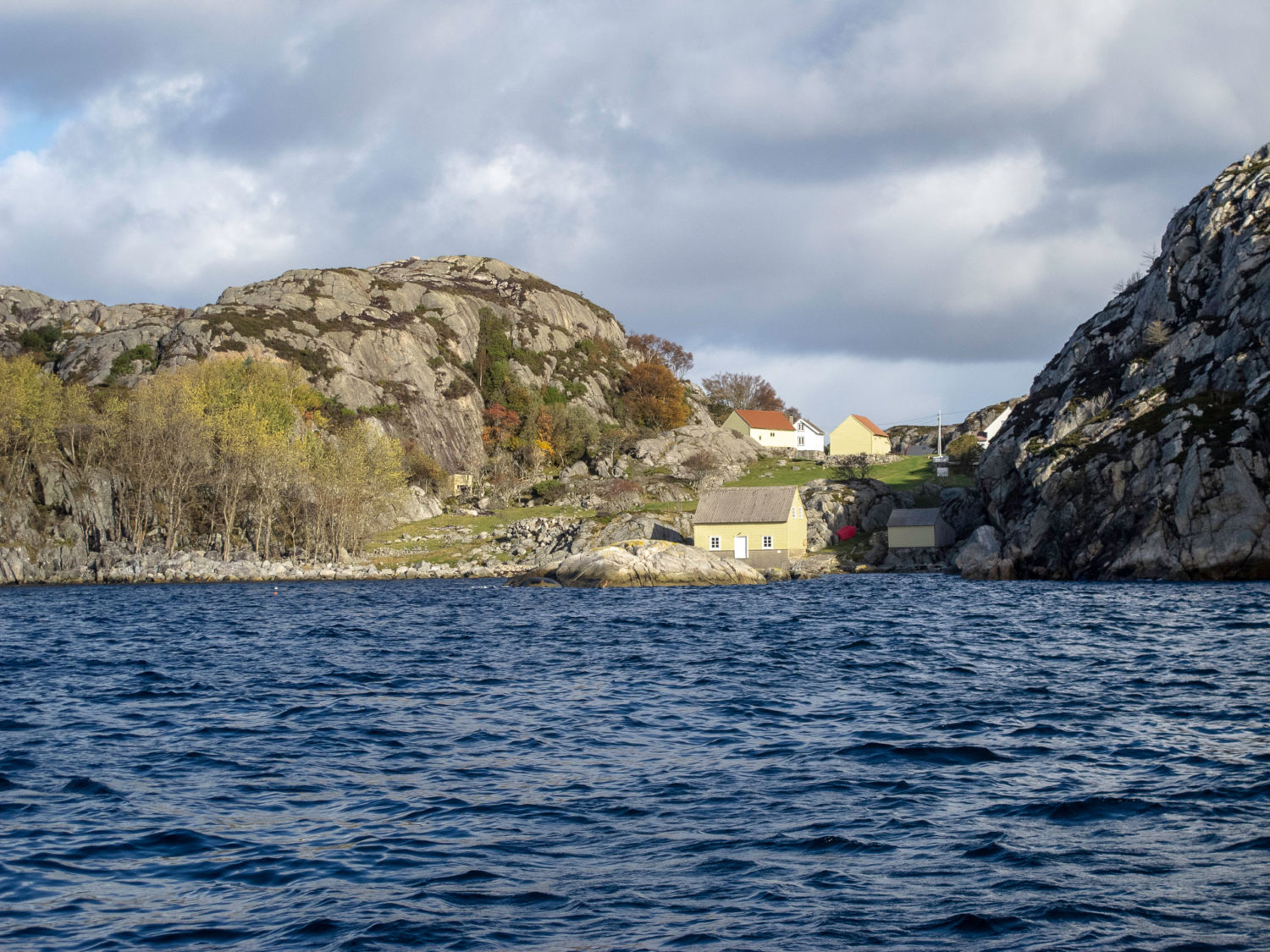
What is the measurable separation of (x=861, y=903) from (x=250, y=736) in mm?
12211

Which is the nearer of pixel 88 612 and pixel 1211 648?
pixel 1211 648

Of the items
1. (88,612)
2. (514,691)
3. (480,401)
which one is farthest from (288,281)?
(514,691)

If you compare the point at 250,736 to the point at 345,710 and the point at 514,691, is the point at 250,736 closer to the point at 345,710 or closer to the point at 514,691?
the point at 345,710

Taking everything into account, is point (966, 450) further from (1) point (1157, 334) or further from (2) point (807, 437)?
(2) point (807, 437)

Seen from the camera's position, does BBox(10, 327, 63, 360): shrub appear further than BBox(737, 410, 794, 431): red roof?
No

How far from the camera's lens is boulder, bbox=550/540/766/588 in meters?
66.7

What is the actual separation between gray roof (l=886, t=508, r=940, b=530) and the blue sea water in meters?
55.8

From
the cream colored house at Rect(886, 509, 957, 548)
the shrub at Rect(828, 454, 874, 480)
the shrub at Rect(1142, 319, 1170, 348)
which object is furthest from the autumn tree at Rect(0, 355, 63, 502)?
the shrub at Rect(1142, 319, 1170, 348)

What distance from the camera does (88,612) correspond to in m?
46.3

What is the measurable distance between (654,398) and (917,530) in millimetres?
67681

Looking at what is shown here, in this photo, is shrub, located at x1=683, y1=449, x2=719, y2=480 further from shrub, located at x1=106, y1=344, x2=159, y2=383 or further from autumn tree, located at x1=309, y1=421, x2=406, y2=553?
shrub, located at x1=106, y1=344, x2=159, y2=383

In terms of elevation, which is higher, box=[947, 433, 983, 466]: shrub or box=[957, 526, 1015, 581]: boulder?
box=[947, 433, 983, 466]: shrub

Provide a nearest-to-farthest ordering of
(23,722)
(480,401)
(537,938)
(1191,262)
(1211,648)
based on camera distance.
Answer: (537,938) < (23,722) < (1211,648) < (1191,262) < (480,401)

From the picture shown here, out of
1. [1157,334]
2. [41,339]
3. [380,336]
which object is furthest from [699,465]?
[41,339]
